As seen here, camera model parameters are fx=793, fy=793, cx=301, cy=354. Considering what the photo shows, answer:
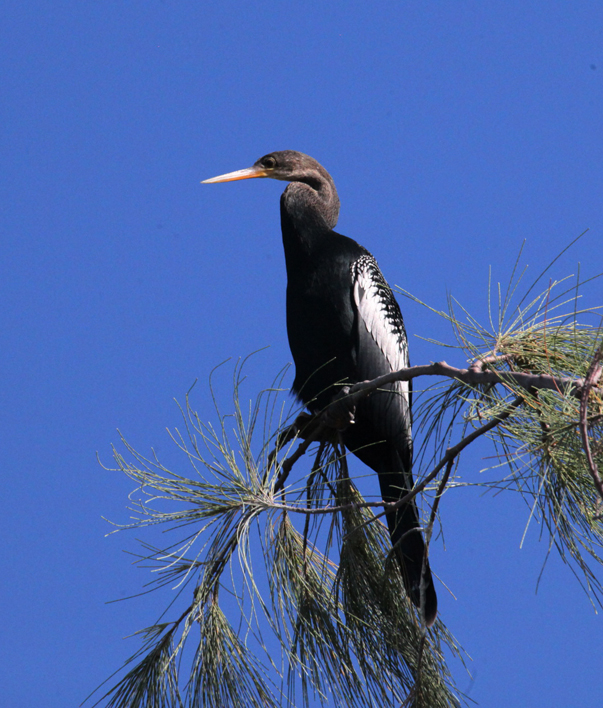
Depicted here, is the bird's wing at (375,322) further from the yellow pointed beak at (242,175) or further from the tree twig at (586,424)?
the tree twig at (586,424)

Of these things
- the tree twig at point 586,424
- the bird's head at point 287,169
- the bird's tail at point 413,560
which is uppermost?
the bird's head at point 287,169

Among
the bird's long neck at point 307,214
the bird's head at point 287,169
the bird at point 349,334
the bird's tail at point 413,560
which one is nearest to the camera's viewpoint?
the bird's tail at point 413,560

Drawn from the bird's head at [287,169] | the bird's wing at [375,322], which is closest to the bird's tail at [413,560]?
the bird's wing at [375,322]

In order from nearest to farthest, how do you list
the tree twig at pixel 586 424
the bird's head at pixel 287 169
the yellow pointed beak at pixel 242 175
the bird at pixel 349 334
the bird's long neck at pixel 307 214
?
the tree twig at pixel 586 424 < the bird at pixel 349 334 < the bird's long neck at pixel 307 214 < the bird's head at pixel 287 169 < the yellow pointed beak at pixel 242 175

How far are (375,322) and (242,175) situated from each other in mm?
878

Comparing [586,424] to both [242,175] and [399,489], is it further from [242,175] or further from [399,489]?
[242,175]

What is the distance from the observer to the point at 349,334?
241 cm

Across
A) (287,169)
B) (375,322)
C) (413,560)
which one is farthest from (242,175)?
(413,560)

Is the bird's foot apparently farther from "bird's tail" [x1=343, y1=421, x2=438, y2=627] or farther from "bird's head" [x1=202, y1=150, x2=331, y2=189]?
"bird's head" [x1=202, y1=150, x2=331, y2=189]

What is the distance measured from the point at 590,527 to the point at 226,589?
771mm

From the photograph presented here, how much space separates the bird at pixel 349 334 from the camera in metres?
2.36

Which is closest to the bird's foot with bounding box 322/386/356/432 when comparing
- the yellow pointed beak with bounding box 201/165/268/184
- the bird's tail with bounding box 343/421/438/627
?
the bird's tail with bounding box 343/421/438/627

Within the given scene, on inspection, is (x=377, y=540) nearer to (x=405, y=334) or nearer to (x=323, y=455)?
(x=323, y=455)

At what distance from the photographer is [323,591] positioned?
1933 mm
